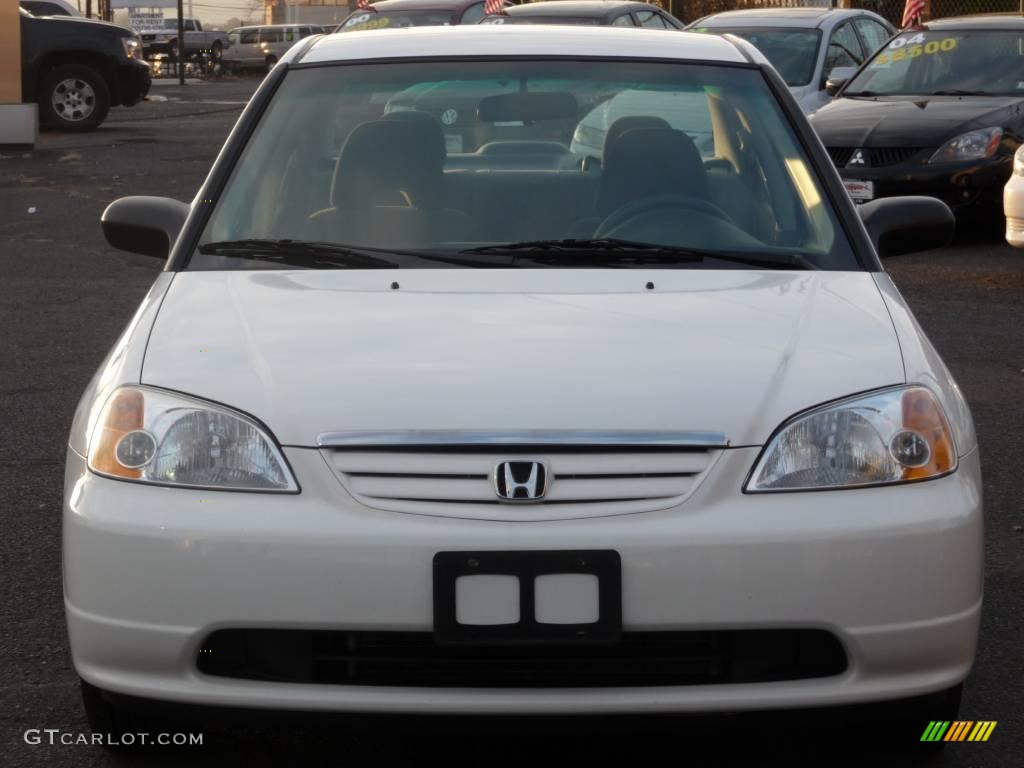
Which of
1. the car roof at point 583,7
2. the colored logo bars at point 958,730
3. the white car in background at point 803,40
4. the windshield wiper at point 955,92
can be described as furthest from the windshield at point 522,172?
the car roof at point 583,7

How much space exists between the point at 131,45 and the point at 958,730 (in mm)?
17667

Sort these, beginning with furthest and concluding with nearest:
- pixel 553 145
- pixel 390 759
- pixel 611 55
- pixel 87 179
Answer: pixel 87 179, pixel 553 145, pixel 611 55, pixel 390 759

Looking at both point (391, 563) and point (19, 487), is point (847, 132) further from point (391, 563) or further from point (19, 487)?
point (391, 563)

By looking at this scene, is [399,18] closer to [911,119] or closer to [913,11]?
[913,11]

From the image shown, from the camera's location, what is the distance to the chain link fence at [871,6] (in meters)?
25.1

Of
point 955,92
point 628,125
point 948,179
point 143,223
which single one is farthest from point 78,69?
point 628,125

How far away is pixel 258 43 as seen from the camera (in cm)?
5659

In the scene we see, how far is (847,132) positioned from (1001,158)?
105 centimetres

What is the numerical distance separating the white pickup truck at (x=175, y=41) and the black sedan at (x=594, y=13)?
36.8 metres

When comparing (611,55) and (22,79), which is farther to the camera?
(22,79)

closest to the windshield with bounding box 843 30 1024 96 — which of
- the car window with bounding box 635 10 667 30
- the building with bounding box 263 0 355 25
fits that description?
the car window with bounding box 635 10 667 30

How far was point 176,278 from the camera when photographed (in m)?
3.60

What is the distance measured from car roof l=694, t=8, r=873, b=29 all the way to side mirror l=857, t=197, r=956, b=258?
35.6ft

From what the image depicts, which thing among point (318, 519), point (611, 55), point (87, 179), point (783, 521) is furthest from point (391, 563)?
point (87, 179)
